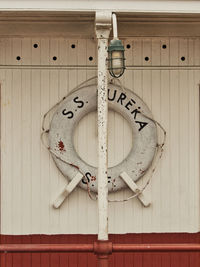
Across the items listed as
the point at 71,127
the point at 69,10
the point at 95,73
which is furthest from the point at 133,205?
the point at 69,10

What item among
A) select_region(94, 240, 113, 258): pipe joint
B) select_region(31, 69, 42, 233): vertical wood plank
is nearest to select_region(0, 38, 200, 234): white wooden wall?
select_region(31, 69, 42, 233): vertical wood plank

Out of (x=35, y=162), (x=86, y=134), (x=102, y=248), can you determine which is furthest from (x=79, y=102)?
(x=102, y=248)

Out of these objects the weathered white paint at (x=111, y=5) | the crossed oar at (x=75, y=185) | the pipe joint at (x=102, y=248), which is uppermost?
the weathered white paint at (x=111, y=5)

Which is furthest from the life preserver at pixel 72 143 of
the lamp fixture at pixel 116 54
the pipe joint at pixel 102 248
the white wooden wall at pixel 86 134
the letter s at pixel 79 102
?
the pipe joint at pixel 102 248

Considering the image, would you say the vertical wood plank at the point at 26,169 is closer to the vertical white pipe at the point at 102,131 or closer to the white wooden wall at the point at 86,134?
the white wooden wall at the point at 86,134

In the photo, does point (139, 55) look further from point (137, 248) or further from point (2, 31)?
point (137, 248)

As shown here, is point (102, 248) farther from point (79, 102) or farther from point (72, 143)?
point (79, 102)

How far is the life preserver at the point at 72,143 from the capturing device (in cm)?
542

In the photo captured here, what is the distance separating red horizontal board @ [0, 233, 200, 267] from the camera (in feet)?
18.1

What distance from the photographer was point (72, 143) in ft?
17.9

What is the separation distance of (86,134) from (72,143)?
185mm

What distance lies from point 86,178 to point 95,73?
102 centimetres
